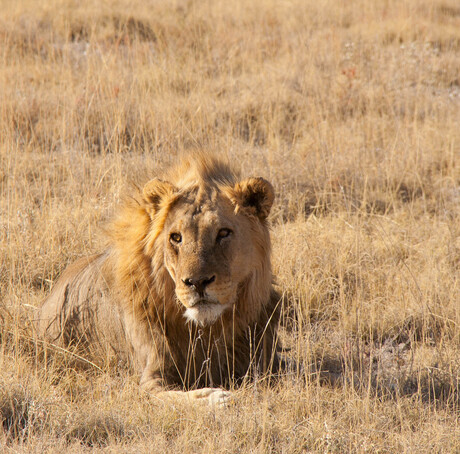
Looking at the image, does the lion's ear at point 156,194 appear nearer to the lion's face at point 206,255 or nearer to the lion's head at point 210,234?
the lion's head at point 210,234

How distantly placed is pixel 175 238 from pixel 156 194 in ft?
1.17

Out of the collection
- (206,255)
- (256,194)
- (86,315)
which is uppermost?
(256,194)

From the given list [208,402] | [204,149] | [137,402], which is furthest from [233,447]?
[204,149]

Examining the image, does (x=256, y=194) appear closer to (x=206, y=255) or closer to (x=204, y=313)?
(x=206, y=255)

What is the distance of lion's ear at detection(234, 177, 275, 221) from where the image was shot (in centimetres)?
402

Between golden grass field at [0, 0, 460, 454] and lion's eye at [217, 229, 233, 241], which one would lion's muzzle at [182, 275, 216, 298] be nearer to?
lion's eye at [217, 229, 233, 241]

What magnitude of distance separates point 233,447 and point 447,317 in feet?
7.77

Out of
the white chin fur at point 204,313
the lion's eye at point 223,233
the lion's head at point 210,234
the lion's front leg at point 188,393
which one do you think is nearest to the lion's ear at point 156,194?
the lion's head at point 210,234

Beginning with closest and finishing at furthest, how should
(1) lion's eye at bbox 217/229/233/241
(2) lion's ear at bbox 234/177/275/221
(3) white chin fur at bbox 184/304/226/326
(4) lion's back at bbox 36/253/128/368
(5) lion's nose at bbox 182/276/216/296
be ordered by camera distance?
(5) lion's nose at bbox 182/276/216/296 → (3) white chin fur at bbox 184/304/226/326 → (1) lion's eye at bbox 217/229/233/241 → (2) lion's ear at bbox 234/177/275/221 → (4) lion's back at bbox 36/253/128/368

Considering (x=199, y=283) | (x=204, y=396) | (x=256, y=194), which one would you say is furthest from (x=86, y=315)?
(x=256, y=194)

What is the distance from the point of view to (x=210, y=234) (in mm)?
3828

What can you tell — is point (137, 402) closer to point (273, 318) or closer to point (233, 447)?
point (233, 447)

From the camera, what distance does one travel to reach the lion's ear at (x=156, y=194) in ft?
13.3

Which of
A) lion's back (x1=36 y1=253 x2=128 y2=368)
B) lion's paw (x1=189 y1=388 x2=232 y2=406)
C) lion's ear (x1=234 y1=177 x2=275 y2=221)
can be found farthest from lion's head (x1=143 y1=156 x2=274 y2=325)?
lion's back (x1=36 y1=253 x2=128 y2=368)
